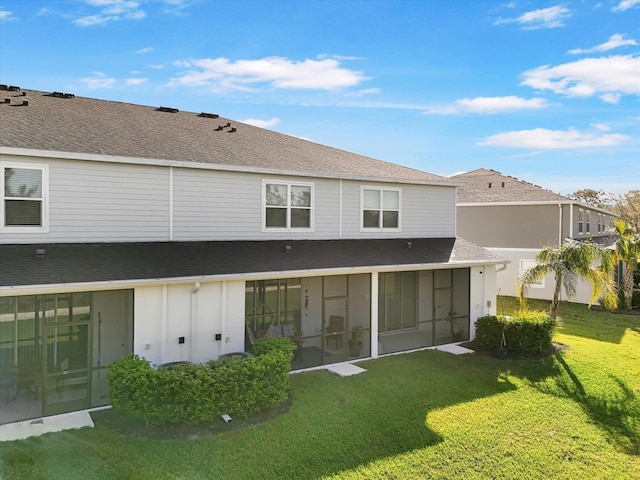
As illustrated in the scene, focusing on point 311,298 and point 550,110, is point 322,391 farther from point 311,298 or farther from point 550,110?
point 550,110

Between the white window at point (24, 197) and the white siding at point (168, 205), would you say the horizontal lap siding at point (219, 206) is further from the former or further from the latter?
the white window at point (24, 197)

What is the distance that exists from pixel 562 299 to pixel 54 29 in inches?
978

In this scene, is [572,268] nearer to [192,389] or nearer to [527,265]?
[527,265]

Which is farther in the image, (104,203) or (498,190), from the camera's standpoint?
(498,190)

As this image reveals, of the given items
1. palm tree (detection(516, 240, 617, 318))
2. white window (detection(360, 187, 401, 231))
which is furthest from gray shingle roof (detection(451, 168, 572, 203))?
white window (detection(360, 187, 401, 231))

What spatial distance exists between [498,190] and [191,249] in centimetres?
2040

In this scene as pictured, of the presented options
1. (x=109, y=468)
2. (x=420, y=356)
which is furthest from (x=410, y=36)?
(x=109, y=468)

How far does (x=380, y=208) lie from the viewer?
15.4 m

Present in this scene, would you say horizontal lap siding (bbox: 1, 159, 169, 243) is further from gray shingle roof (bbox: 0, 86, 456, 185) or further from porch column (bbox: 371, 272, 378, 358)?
porch column (bbox: 371, 272, 378, 358)

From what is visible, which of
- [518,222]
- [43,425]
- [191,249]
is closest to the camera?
[43,425]

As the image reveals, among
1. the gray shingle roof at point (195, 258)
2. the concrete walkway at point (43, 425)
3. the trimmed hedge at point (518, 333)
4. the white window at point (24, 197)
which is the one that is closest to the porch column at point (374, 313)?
the gray shingle roof at point (195, 258)

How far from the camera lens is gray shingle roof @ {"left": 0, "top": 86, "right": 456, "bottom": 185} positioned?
10.9 m

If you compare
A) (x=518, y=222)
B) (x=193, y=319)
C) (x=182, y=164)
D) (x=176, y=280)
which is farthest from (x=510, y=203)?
(x=176, y=280)

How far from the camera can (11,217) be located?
31.9ft
